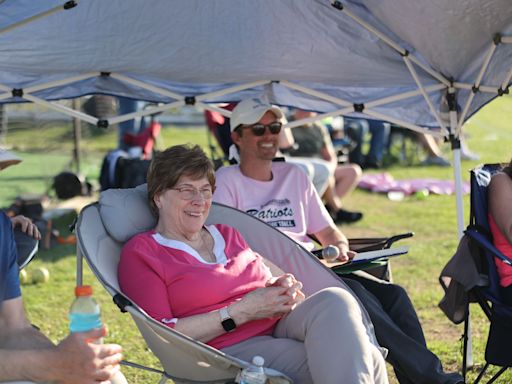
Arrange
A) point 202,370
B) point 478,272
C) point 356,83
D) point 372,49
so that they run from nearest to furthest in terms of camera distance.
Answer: point 202,370
point 478,272
point 372,49
point 356,83

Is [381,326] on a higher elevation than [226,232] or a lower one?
lower

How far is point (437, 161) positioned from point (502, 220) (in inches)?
323

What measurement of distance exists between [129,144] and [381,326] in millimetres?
5094

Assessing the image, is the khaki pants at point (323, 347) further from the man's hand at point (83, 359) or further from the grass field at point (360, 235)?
the grass field at point (360, 235)

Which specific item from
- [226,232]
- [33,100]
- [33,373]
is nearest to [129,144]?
[33,100]

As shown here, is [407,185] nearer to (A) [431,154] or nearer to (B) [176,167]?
(A) [431,154]

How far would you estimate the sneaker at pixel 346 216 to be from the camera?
8.33 metres

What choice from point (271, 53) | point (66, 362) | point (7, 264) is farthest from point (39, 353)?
point (271, 53)

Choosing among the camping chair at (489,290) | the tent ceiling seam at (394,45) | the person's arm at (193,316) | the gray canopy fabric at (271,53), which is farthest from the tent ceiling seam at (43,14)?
the camping chair at (489,290)

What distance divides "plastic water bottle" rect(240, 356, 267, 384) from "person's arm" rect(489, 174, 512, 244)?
154 centimetres

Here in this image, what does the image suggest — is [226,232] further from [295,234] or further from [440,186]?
[440,186]

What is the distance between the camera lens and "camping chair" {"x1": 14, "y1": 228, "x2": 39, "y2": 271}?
3.48m

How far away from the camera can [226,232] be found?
3633mm

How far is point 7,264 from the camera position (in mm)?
2699
